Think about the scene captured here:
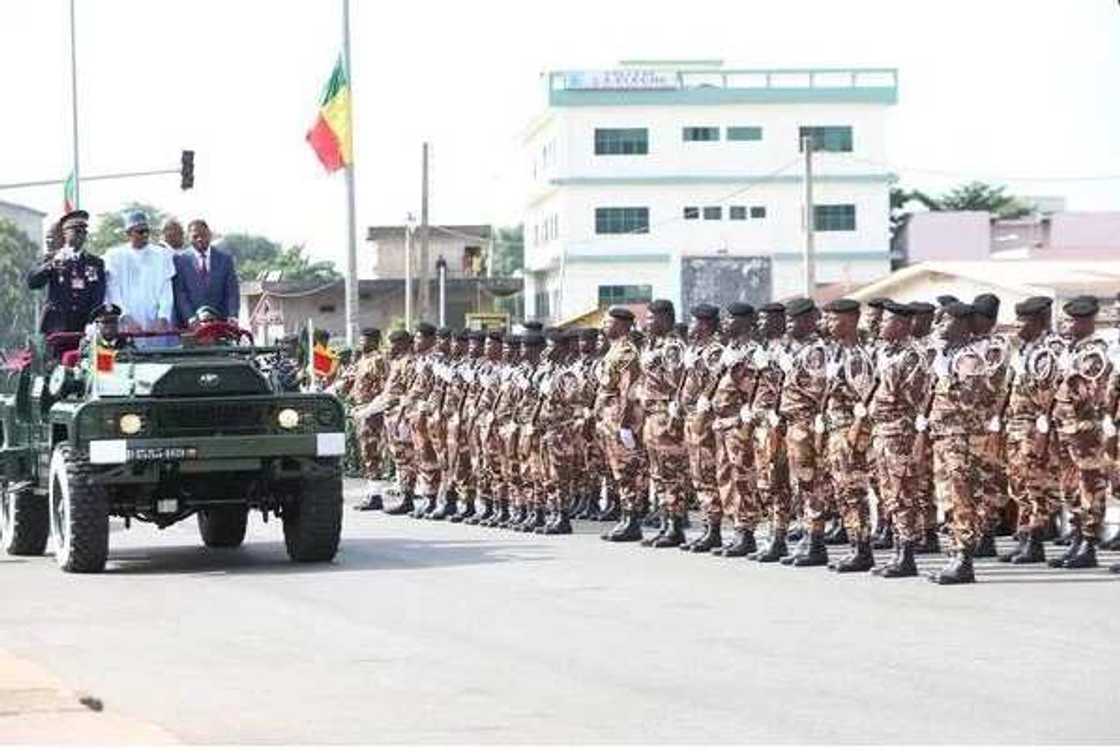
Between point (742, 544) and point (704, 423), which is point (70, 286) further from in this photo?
point (742, 544)

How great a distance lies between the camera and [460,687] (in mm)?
10859

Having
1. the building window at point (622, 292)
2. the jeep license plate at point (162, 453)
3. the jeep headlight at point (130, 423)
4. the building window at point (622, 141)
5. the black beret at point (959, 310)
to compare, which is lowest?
the jeep license plate at point (162, 453)

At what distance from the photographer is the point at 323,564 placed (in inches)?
717

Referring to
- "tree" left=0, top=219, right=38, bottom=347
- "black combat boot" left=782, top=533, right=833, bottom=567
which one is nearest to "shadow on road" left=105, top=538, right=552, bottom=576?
"black combat boot" left=782, top=533, right=833, bottom=567

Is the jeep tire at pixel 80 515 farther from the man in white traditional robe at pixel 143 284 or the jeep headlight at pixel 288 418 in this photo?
the man in white traditional robe at pixel 143 284

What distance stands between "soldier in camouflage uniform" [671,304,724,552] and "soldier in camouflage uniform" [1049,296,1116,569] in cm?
284

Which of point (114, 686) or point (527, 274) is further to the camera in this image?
point (527, 274)

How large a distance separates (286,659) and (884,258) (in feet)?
268

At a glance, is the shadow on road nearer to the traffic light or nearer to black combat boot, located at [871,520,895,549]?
black combat boot, located at [871,520,895,549]

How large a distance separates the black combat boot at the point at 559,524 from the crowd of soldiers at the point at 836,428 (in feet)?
0.06

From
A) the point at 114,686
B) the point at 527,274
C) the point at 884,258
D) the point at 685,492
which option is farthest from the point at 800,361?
the point at 527,274

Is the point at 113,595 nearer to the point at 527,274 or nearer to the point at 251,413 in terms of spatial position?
the point at 251,413

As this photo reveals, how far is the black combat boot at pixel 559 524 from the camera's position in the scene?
21.9 metres

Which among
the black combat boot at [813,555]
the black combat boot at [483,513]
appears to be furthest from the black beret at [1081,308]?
the black combat boot at [483,513]
